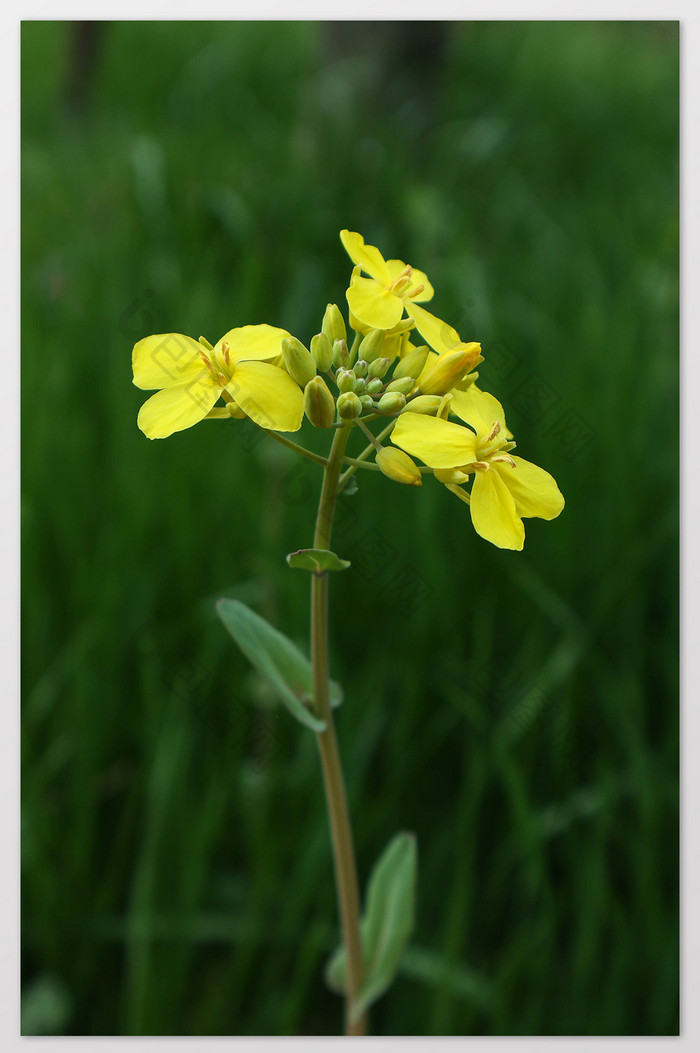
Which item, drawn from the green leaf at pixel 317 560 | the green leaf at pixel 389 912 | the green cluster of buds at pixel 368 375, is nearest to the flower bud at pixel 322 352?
the green cluster of buds at pixel 368 375

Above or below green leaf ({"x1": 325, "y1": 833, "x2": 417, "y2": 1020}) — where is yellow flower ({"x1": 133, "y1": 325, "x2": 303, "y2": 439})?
above

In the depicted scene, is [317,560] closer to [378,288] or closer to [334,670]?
[378,288]

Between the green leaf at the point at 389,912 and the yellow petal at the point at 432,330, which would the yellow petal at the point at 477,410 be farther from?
the green leaf at the point at 389,912

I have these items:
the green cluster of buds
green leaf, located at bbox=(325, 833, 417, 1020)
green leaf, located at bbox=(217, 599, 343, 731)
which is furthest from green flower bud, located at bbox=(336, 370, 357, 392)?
green leaf, located at bbox=(325, 833, 417, 1020)

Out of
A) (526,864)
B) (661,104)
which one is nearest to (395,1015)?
(526,864)

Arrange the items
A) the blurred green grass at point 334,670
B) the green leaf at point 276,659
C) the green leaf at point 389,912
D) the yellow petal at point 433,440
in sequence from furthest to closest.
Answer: the blurred green grass at point 334,670
the green leaf at point 389,912
the green leaf at point 276,659
the yellow petal at point 433,440

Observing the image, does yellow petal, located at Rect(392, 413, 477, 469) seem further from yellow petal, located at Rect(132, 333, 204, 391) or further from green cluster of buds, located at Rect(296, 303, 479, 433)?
yellow petal, located at Rect(132, 333, 204, 391)
